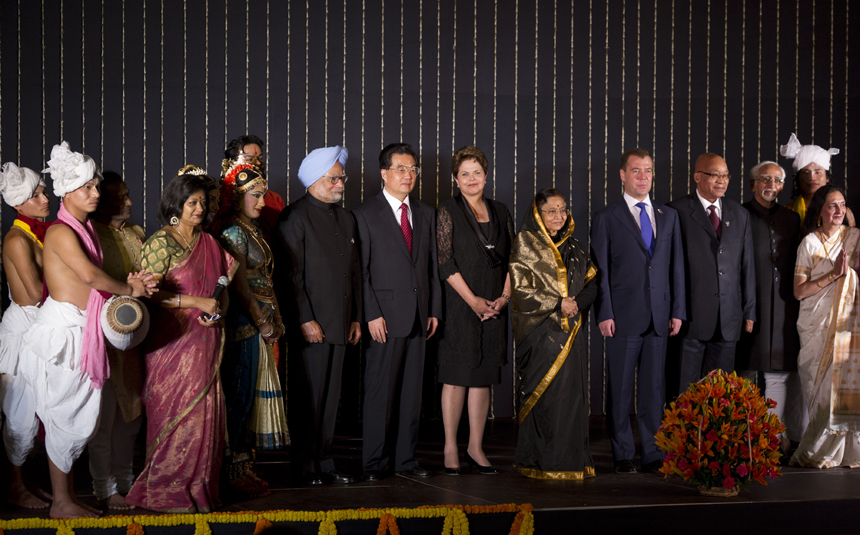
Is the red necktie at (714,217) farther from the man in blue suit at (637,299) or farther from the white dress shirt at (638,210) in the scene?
the white dress shirt at (638,210)

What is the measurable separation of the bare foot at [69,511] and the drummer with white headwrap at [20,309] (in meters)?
0.29

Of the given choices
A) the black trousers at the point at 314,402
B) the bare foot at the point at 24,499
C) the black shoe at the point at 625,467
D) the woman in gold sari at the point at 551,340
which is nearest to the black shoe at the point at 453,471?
the woman in gold sari at the point at 551,340

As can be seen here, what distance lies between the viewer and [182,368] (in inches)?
121

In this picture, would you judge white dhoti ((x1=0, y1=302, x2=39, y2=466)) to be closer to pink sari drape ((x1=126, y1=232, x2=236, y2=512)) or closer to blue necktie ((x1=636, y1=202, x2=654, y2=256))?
pink sari drape ((x1=126, y1=232, x2=236, y2=512))

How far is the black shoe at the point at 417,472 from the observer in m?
3.73

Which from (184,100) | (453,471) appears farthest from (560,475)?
(184,100)

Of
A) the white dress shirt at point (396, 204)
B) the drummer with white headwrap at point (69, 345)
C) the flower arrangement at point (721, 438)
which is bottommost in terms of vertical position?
the flower arrangement at point (721, 438)

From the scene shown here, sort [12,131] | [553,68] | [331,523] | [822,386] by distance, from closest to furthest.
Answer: [331,523], [822,386], [12,131], [553,68]

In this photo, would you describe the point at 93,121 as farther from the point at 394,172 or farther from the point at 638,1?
the point at 638,1

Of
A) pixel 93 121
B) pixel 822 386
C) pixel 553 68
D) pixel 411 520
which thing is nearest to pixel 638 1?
pixel 553 68

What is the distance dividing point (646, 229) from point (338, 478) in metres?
2.06

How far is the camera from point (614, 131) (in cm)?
567

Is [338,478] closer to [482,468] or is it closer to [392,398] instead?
[392,398]

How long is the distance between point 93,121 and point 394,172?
2.46m
